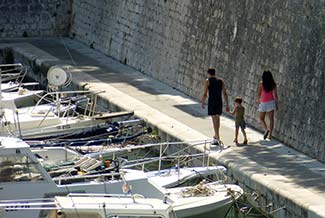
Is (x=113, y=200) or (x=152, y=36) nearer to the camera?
(x=113, y=200)

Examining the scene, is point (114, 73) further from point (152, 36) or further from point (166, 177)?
point (166, 177)

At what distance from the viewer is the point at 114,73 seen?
95.7ft

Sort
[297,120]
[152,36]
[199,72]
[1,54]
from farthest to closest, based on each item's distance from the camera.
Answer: [1,54] < [152,36] < [199,72] < [297,120]

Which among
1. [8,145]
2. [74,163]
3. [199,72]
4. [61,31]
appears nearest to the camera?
[8,145]

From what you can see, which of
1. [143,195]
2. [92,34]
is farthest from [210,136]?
[92,34]

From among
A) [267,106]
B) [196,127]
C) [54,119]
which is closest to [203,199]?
[267,106]

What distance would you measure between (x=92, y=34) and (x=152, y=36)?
464 centimetres

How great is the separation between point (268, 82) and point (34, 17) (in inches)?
591

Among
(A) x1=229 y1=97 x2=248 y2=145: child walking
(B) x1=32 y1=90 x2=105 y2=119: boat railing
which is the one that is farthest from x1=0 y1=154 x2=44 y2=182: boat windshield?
(B) x1=32 y1=90 x2=105 y2=119: boat railing

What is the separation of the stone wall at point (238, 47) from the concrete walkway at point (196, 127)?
35cm

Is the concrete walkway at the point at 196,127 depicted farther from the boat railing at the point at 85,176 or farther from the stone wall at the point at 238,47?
the boat railing at the point at 85,176

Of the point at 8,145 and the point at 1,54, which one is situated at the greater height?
the point at 8,145

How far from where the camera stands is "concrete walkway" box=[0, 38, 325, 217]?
17938 millimetres

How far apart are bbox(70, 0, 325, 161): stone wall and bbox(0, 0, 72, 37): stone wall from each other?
9.29 ft
